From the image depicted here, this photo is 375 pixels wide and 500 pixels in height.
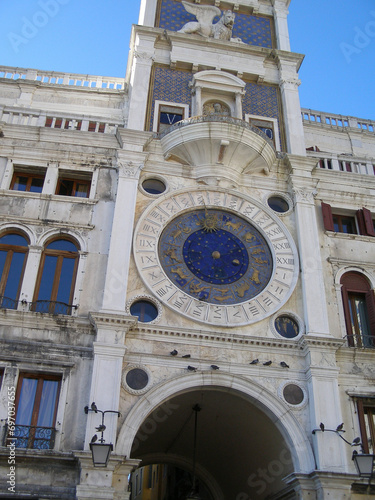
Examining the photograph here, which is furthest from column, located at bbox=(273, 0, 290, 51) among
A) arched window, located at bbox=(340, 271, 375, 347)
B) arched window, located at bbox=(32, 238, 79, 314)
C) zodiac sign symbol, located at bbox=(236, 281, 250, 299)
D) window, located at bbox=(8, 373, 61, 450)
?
window, located at bbox=(8, 373, 61, 450)

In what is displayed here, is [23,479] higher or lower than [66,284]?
lower

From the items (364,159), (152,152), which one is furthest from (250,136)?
(364,159)

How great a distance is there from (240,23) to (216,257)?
11.1 metres

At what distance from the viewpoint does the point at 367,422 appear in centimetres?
1443

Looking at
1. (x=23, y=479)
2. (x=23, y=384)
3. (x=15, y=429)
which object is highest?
(x=23, y=384)

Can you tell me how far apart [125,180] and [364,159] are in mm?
8317

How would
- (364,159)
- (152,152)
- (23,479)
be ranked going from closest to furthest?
(23,479)
(152,152)
(364,159)

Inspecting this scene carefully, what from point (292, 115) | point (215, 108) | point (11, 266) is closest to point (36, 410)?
point (11, 266)

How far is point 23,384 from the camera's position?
13.4m

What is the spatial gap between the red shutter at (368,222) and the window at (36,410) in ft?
33.0

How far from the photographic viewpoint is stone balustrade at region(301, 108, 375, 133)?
72.1ft

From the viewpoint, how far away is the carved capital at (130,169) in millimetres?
16641

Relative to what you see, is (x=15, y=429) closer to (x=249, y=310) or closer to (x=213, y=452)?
(x=249, y=310)

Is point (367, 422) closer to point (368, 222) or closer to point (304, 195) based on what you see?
point (368, 222)
